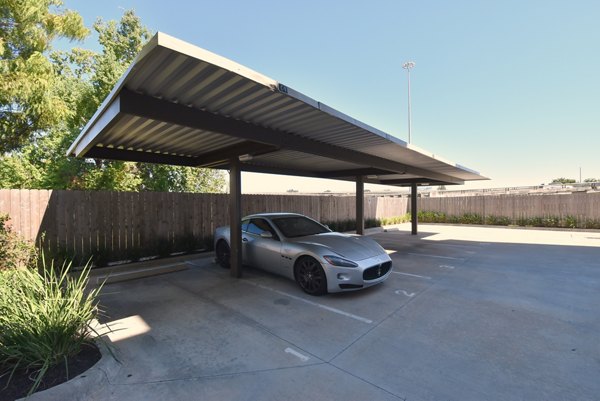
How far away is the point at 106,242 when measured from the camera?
6965mm

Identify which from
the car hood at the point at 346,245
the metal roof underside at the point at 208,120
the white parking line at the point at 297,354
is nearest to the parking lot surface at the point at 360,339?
the white parking line at the point at 297,354

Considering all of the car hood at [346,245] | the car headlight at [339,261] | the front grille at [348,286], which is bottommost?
the front grille at [348,286]

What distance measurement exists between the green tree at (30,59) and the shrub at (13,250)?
259 centimetres

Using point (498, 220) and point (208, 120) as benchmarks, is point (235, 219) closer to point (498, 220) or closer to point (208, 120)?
point (208, 120)

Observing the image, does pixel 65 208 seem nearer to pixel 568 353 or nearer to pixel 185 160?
pixel 185 160

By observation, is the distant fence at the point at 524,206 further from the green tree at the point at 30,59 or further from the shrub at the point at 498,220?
the green tree at the point at 30,59

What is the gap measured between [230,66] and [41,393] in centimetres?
316

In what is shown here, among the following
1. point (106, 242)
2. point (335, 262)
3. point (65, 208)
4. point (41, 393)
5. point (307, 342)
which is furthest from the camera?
point (106, 242)

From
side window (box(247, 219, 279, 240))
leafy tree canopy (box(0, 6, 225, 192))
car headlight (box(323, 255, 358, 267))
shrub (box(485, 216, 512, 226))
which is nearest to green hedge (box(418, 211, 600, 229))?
shrub (box(485, 216, 512, 226))

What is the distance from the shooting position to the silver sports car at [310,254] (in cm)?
463

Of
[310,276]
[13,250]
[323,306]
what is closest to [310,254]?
[310,276]

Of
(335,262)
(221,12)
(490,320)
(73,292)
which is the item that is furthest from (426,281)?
(221,12)

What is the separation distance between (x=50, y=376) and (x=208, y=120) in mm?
3255

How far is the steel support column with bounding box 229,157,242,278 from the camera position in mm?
6031
